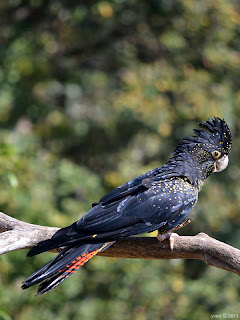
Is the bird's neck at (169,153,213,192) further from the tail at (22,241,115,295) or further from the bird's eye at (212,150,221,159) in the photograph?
Answer: the tail at (22,241,115,295)

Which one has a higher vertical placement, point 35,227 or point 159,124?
point 159,124

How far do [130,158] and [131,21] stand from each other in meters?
2.01

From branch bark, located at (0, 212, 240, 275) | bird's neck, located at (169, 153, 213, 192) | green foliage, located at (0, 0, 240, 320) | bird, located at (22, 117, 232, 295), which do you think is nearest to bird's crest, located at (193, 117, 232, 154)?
bird, located at (22, 117, 232, 295)

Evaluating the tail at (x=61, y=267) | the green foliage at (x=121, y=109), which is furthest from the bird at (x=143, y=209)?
the green foliage at (x=121, y=109)

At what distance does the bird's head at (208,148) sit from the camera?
3.69m

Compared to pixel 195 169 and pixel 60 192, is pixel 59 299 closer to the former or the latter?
pixel 60 192

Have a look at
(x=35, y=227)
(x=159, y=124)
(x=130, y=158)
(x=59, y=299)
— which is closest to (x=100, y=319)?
(x=59, y=299)

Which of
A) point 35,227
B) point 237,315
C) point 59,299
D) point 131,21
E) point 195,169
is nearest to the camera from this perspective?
point 35,227

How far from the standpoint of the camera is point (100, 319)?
258 inches

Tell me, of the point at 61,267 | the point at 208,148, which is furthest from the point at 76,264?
the point at 208,148

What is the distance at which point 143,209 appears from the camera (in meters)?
3.24

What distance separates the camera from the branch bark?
9.80ft

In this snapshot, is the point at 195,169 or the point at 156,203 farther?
the point at 195,169

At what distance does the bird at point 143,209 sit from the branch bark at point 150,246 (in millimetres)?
84
